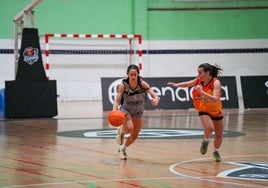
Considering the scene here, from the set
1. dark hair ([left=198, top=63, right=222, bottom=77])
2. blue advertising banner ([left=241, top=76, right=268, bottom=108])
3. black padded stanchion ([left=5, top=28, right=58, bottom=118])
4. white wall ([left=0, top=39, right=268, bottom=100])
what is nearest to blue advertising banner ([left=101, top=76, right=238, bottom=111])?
blue advertising banner ([left=241, top=76, right=268, bottom=108])

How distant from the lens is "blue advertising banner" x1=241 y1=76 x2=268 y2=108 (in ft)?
80.1

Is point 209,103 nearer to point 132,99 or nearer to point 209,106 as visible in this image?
point 209,106

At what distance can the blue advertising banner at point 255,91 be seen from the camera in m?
24.4

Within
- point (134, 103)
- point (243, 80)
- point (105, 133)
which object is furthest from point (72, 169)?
point (243, 80)

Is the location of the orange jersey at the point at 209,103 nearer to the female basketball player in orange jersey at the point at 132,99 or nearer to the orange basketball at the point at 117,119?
the female basketball player in orange jersey at the point at 132,99

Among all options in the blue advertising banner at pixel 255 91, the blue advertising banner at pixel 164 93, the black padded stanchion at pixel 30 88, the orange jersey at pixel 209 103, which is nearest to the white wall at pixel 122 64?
the blue advertising banner at pixel 255 91

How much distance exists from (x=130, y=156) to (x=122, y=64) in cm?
1722

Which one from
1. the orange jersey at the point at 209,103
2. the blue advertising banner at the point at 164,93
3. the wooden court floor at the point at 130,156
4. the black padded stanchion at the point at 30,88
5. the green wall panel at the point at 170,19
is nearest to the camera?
the wooden court floor at the point at 130,156

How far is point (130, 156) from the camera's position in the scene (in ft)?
41.0

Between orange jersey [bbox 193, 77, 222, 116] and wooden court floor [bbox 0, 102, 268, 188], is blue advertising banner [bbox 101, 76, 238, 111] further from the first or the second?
orange jersey [bbox 193, 77, 222, 116]

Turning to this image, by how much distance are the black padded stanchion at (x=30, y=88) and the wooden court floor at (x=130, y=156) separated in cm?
46

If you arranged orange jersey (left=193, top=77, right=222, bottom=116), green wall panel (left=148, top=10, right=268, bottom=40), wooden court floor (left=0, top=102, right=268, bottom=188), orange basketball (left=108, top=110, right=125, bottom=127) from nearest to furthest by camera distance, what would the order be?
1. wooden court floor (left=0, top=102, right=268, bottom=188)
2. orange basketball (left=108, top=110, right=125, bottom=127)
3. orange jersey (left=193, top=77, right=222, bottom=116)
4. green wall panel (left=148, top=10, right=268, bottom=40)

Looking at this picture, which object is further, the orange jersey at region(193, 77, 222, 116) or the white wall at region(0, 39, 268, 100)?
the white wall at region(0, 39, 268, 100)

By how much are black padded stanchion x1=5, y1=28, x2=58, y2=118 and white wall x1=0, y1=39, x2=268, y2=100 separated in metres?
7.65
